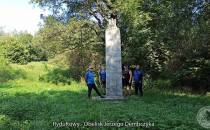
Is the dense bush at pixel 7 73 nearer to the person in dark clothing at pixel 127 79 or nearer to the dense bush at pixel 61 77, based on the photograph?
the dense bush at pixel 61 77

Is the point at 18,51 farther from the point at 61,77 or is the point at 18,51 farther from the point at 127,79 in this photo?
the point at 127,79

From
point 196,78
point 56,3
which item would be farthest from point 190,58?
point 56,3

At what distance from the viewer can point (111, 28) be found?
23.4 m

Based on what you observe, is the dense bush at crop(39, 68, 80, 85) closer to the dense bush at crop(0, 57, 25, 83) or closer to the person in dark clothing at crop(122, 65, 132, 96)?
the dense bush at crop(0, 57, 25, 83)

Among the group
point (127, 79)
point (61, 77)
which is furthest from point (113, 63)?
point (61, 77)

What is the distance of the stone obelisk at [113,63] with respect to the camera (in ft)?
76.3

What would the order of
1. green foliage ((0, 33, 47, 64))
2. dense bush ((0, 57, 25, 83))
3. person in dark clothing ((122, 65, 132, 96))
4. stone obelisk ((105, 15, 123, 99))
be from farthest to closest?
green foliage ((0, 33, 47, 64))
dense bush ((0, 57, 25, 83))
person in dark clothing ((122, 65, 132, 96))
stone obelisk ((105, 15, 123, 99))

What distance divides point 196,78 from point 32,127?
18.5 metres

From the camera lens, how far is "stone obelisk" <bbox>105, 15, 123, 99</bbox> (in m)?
23.3

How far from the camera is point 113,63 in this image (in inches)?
917

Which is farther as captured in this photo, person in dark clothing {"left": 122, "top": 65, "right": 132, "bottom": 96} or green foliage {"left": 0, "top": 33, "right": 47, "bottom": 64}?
green foliage {"left": 0, "top": 33, "right": 47, "bottom": 64}

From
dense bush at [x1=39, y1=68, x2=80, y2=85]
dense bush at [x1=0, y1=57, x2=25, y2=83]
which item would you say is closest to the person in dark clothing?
dense bush at [x1=39, y1=68, x2=80, y2=85]

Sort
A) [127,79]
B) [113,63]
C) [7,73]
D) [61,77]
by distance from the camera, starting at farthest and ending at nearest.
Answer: [7,73]
[61,77]
[127,79]
[113,63]

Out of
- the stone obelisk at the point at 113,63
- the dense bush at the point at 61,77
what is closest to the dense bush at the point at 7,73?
the dense bush at the point at 61,77
